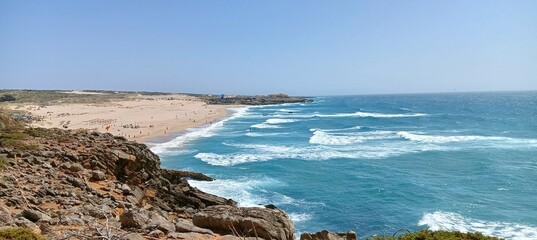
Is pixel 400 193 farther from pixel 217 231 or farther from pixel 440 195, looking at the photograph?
pixel 217 231

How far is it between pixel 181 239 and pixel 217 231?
1.48m

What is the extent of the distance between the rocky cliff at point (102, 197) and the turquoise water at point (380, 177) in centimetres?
558

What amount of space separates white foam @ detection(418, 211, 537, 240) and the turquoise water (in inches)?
1.8

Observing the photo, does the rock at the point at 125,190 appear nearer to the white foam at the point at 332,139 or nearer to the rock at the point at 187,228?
the rock at the point at 187,228

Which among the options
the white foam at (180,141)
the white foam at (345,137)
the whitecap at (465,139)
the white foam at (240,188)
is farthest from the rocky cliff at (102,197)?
the whitecap at (465,139)

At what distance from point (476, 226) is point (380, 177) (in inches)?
365

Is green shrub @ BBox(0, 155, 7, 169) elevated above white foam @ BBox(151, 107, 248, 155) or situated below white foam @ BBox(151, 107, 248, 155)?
above

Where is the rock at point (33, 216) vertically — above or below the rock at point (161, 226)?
above

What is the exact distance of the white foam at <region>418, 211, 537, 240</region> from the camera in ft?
56.2

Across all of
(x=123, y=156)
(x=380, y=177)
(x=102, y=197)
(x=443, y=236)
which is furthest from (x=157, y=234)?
(x=380, y=177)

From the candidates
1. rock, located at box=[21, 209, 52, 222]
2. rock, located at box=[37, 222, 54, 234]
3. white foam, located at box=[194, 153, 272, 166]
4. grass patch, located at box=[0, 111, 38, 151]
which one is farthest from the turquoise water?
rock, located at box=[37, 222, 54, 234]

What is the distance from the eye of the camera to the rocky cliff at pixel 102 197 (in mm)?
9367

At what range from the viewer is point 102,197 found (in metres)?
12.9

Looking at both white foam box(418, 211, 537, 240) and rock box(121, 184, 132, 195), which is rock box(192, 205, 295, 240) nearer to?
rock box(121, 184, 132, 195)
